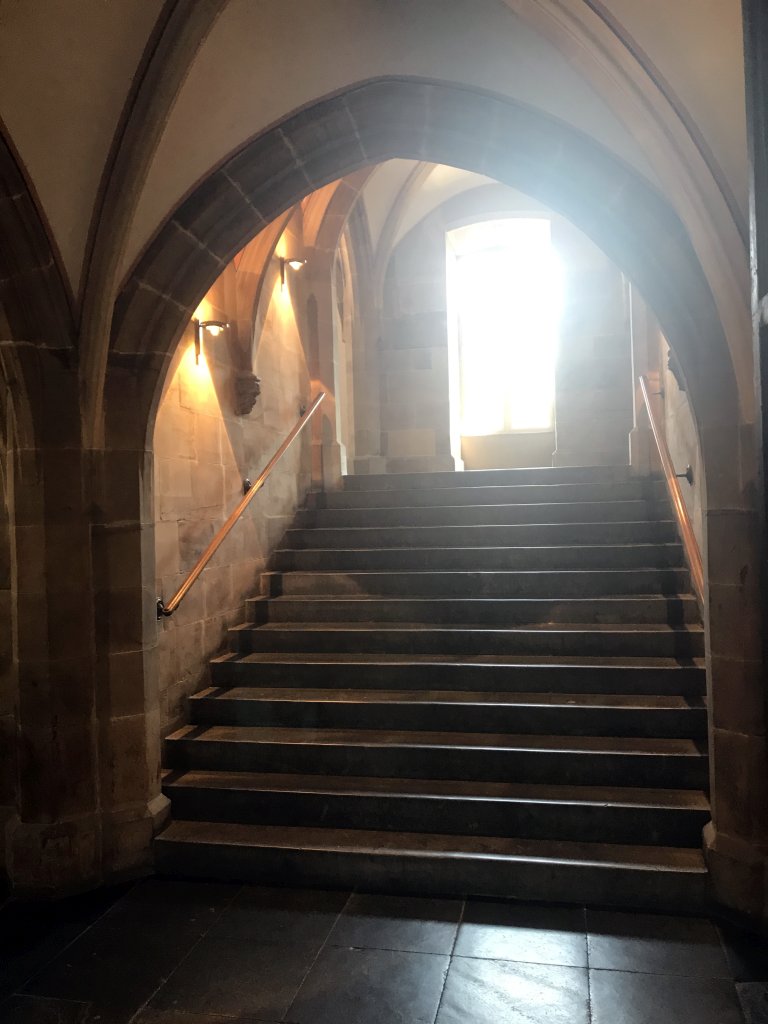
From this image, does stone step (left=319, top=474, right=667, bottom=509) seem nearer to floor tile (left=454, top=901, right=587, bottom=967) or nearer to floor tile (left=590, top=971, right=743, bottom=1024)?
floor tile (left=454, top=901, right=587, bottom=967)

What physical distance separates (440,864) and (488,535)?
97.1 inches

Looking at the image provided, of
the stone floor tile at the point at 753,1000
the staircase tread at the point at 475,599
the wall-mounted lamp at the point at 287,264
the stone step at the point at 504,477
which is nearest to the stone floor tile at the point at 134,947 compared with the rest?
the stone floor tile at the point at 753,1000

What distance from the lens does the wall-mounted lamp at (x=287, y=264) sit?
5.36 m

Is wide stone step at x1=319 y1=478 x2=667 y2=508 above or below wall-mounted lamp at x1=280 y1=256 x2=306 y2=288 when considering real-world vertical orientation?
below

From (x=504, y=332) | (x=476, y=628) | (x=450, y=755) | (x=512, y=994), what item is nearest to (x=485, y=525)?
(x=476, y=628)

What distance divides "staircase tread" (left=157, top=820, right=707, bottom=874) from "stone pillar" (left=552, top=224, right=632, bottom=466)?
5.17m

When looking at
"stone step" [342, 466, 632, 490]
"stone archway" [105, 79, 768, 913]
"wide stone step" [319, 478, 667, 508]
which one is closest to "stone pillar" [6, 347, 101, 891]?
"stone archway" [105, 79, 768, 913]

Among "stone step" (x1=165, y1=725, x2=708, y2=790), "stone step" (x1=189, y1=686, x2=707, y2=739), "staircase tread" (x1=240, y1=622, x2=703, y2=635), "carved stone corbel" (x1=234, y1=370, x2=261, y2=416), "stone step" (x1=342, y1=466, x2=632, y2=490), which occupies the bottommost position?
"stone step" (x1=165, y1=725, x2=708, y2=790)

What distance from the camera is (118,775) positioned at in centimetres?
316

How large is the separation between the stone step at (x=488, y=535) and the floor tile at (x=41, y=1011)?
130 inches

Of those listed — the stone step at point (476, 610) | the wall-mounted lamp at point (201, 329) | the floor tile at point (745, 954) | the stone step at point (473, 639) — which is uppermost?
the wall-mounted lamp at point (201, 329)

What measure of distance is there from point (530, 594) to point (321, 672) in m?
1.32

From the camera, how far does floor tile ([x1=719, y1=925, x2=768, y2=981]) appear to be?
234cm

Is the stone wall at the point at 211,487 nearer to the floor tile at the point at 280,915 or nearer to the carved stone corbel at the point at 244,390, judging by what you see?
the carved stone corbel at the point at 244,390
